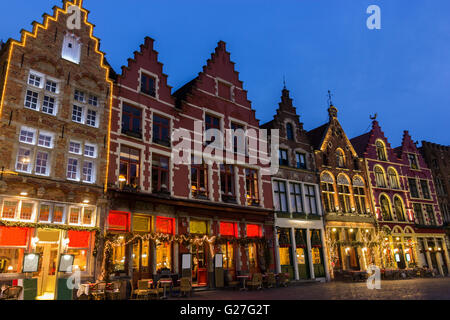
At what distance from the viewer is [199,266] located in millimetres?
19672

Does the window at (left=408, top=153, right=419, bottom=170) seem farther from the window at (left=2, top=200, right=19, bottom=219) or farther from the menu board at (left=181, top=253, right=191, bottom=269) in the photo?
the window at (left=2, top=200, right=19, bottom=219)

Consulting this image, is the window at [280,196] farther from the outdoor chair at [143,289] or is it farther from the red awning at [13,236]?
the red awning at [13,236]

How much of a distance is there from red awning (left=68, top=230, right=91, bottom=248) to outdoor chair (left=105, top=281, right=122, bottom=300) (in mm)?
2845

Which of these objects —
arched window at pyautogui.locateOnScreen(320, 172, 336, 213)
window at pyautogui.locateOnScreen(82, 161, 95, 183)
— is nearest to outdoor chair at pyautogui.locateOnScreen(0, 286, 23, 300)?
window at pyautogui.locateOnScreen(82, 161, 95, 183)

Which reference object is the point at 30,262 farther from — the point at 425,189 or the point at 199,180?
the point at 425,189

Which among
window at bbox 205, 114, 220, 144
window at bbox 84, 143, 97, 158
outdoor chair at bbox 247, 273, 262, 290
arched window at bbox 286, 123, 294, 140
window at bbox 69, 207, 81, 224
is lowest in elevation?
outdoor chair at bbox 247, 273, 262, 290

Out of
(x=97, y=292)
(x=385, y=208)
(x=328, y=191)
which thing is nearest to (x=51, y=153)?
(x=97, y=292)

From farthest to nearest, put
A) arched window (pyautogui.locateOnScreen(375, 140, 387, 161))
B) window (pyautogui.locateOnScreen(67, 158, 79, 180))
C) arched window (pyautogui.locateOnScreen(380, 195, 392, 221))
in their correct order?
arched window (pyautogui.locateOnScreen(375, 140, 387, 161))
arched window (pyautogui.locateOnScreen(380, 195, 392, 221))
window (pyautogui.locateOnScreen(67, 158, 79, 180))

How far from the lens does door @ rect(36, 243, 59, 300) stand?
47.9 ft

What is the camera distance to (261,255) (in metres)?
22.3

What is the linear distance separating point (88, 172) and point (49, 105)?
3626 mm

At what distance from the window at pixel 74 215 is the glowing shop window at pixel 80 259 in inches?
51.7

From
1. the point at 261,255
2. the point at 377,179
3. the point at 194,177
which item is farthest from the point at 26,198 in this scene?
the point at 377,179
